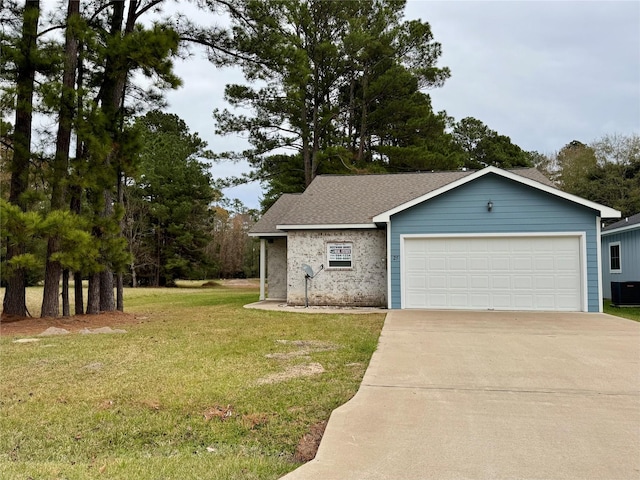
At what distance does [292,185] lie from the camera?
91.8 ft

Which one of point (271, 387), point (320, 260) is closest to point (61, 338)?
point (271, 387)

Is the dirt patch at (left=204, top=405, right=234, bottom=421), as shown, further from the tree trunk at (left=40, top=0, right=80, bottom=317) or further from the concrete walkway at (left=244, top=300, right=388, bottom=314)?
the concrete walkway at (left=244, top=300, right=388, bottom=314)

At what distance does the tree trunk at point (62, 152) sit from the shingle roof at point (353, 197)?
20.5ft

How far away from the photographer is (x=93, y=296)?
11.8 meters

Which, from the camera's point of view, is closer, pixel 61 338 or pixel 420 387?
pixel 420 387

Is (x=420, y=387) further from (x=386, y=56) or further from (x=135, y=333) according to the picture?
(x=386, y=56)

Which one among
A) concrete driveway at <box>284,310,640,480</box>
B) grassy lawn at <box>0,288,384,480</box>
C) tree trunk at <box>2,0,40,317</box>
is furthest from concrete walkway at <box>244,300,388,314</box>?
tree trunk at <box>2,0,40,317</box>

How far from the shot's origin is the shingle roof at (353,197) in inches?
563

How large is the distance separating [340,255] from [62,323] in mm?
7584

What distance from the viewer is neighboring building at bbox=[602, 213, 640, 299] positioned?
1497cm

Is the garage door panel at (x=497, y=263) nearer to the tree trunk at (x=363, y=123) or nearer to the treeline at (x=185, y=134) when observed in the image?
the treeline at (x=185, y=134)

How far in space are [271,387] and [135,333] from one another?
5.05m

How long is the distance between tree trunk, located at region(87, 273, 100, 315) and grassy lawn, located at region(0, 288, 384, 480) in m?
3.75

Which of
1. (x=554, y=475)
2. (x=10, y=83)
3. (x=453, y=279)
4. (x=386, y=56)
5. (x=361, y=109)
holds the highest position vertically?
(x=386, y=56)
